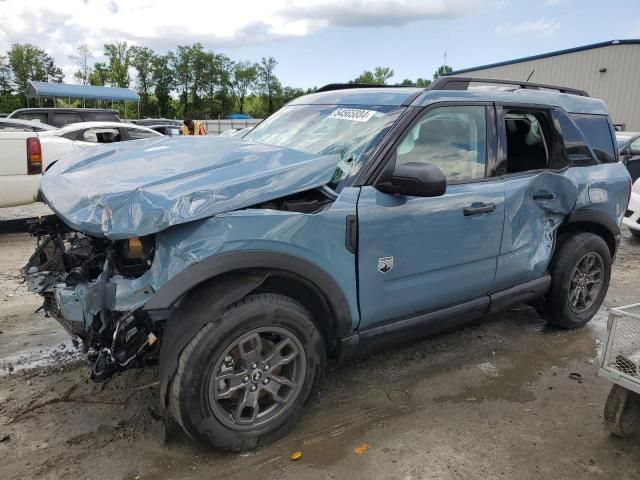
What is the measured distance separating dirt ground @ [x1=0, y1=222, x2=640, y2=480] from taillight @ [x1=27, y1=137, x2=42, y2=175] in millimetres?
3659

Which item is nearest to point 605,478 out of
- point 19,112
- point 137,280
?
point 137,280

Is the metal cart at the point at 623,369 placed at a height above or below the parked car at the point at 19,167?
below

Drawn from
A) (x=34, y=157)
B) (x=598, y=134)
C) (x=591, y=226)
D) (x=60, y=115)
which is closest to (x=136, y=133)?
(x=34, y=157)

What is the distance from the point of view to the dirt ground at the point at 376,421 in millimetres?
2596

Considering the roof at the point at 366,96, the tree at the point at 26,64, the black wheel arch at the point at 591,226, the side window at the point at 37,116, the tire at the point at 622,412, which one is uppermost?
the tree at the point at 26,64

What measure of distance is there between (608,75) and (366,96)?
21.9 meters

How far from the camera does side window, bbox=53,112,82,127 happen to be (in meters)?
15.0

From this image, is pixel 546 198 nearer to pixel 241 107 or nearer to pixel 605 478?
pixel 605 478

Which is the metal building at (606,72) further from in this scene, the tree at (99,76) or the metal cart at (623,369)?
the tree at (99,76)

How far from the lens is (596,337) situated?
4.33m

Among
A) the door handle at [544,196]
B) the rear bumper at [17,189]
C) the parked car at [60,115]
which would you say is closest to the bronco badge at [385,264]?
the door handle at [544,196]

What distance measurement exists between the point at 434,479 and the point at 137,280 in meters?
1.72

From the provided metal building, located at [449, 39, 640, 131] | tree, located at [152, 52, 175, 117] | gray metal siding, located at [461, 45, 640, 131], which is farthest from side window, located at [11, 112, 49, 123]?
tree, located at [152, 52, 175, 117]

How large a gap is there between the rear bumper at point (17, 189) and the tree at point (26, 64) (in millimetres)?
52618
